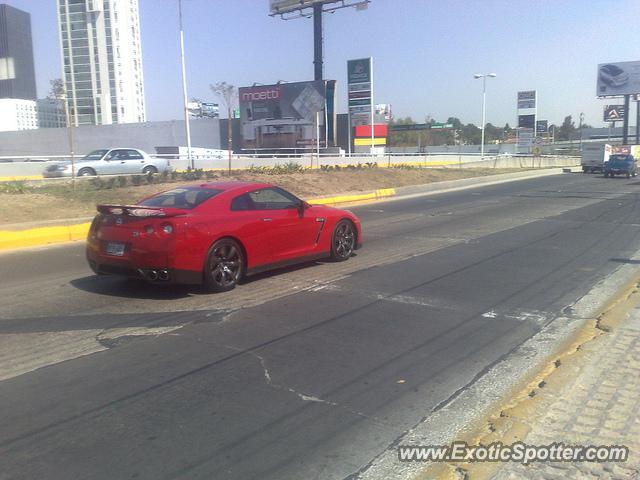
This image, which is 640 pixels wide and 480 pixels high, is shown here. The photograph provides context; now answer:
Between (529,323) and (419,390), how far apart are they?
2.32m

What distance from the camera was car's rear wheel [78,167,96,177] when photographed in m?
24.4

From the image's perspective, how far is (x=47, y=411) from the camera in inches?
158

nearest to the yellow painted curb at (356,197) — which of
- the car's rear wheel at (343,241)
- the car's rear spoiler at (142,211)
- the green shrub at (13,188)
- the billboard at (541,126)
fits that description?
the green shrub at (13,188)

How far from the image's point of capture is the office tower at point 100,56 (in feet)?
323

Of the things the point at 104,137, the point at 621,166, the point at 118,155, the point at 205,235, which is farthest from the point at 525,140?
the point at 205,235

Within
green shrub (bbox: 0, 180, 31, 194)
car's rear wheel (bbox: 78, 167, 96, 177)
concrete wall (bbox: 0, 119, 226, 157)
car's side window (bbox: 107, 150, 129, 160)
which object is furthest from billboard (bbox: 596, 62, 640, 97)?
green shrub (bbox: 0, 180, 31, 194)

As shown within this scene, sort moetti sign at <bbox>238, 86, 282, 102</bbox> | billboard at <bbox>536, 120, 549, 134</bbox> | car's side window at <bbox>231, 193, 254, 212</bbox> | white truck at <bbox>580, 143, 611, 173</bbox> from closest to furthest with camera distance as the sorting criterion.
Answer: car's side window at <bbox>231, 193, 254, 212</bbox>, white truck at <bbox>580, 143, 611, 173</bbox>, moetti sign at <bbox>238, 86, 282, 102</bbox>, billboard at <bbox>536, 120, 549, 134</bbox>

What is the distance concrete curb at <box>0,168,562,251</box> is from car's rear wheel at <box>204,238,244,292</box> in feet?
21.0

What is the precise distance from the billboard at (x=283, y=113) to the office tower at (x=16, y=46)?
87.5 ft

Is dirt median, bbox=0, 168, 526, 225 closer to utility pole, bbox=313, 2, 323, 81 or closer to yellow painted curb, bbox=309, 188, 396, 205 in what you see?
yellow painted curb, bbox=309, 188, 396, 205

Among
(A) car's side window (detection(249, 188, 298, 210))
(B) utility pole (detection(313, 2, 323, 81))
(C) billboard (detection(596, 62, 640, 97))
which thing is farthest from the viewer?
(C) billboard (detection(596, 62, 640, 97))

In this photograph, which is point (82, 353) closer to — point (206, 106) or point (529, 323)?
point (529, 323)

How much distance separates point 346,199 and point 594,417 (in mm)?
17669

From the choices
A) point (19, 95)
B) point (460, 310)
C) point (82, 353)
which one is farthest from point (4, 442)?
point (19, 95)
